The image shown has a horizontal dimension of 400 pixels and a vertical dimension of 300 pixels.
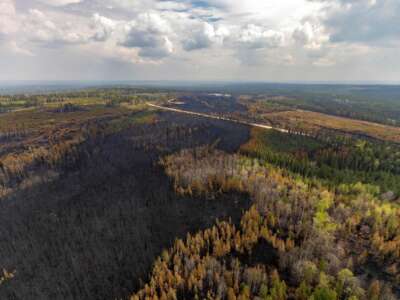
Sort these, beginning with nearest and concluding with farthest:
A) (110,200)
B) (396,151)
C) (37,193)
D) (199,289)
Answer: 1. (199,289)
2. (110,200)
3. (37,193)
4. (396,151)

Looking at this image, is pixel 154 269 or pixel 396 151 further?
pixel 396 151

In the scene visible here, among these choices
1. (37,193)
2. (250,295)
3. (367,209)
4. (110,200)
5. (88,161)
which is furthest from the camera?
(88,161)

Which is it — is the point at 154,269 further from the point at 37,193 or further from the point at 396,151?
the point at 396,151

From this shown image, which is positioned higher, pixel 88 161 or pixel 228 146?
pixel 228 146

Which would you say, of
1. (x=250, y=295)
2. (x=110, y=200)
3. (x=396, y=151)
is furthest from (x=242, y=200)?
(x=396, y=151)

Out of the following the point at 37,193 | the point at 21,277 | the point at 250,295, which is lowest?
the point at 21,277

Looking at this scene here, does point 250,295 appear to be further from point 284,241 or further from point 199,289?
point 284,241

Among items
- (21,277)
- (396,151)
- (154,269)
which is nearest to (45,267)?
(21,277)

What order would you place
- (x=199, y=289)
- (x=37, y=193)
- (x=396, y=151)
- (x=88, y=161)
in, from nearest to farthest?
1. (x=199, y=289)
2. (x=37, y=193)
3. (x=396, y=151)
4. (x=88, y=161)

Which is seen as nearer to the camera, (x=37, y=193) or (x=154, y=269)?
(x=154, y=269)
